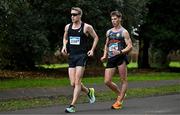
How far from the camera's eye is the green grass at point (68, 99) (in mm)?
12266

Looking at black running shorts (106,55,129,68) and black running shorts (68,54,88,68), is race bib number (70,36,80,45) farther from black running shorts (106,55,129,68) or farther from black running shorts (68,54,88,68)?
black running shorts (106,55,129,68)

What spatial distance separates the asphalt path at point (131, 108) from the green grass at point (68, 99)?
58cm

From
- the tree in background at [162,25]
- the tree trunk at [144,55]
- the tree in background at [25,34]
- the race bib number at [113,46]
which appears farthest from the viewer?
the tree trunk at [144,55]

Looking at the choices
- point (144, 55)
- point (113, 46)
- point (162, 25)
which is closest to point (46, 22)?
point (162, 25)

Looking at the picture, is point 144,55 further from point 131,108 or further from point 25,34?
point 131,108

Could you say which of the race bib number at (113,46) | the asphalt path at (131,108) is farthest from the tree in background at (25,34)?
the race bib number at (113,46)

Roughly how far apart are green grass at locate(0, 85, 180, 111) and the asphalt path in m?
0.58

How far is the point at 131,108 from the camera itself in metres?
11.7

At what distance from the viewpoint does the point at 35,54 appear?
24734mm

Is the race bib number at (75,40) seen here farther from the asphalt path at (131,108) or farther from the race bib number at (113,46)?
the asphalt path at (131,108)

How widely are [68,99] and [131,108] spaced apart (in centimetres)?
257

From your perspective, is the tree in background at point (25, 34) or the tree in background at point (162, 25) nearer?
the tree in background at point (25, 34)

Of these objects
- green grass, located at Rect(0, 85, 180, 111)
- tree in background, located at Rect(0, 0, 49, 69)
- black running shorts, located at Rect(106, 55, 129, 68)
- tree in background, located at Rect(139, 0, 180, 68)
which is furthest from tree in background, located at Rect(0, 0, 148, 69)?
black running shorts, located at Rect(106, 55, 129, 68)

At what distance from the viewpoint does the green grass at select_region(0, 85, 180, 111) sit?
483 inches
